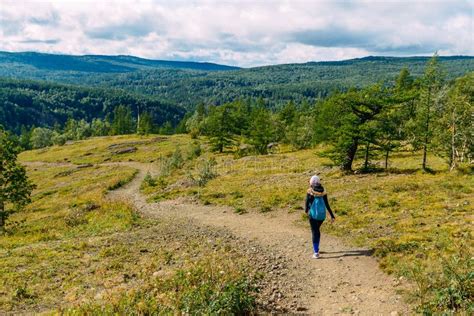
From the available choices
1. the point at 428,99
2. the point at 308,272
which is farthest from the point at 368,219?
the point at 428,99

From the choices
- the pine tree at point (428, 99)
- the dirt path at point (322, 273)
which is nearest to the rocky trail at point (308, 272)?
the dirt path at point (322, 273)

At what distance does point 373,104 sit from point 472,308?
25.0 m

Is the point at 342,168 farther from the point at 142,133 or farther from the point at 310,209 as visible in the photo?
the point at 142,133

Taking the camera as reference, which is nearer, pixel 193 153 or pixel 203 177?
pixel 203 177

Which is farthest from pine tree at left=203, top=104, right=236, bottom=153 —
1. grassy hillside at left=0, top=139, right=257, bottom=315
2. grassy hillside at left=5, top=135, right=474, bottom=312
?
grassy hillside at left=0, top=139, right=257, bottom=315

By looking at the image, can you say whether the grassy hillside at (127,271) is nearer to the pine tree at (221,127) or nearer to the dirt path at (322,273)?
the dirt path at (322,273)

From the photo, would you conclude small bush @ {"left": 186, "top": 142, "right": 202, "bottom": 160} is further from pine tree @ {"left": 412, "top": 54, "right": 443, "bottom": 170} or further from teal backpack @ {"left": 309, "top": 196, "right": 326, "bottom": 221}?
teal backpack @ {"left": 309, "top": 196, "right": 326, "bottom": 221}

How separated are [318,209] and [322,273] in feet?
7.96

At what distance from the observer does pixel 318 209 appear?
14164 mm

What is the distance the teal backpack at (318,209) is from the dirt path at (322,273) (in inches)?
63.1

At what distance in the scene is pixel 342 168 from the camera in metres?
35.2

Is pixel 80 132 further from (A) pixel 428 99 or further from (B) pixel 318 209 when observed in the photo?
(B) pixel 318 209

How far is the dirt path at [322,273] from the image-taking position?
33.8ft

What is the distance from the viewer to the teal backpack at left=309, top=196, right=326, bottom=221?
14.1 m
